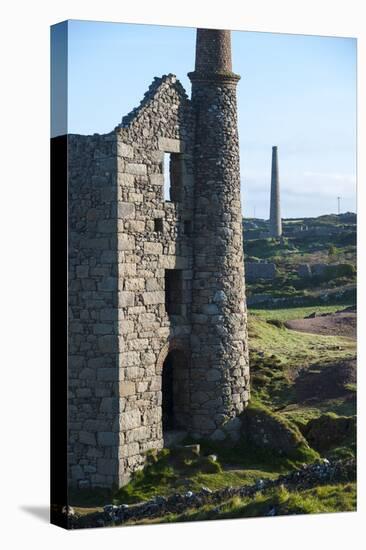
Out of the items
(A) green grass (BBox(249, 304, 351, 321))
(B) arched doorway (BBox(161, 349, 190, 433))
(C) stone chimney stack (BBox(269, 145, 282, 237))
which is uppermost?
(C) stone chimney stack (BBox(269, 145, 282, 237))

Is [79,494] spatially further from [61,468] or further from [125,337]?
[125,337]

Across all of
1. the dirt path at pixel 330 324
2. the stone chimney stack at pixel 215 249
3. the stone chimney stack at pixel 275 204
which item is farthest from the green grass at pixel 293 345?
the stone chimney stack at pixel 275 204

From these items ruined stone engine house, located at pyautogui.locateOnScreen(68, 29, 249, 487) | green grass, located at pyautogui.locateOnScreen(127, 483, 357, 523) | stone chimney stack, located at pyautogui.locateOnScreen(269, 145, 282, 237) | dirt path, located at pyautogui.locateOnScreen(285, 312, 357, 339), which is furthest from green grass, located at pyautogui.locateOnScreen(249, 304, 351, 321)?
green grass, located at pyautogui.locateOnScreen(127, 483, 357, 523)

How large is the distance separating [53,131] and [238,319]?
16.8 feet

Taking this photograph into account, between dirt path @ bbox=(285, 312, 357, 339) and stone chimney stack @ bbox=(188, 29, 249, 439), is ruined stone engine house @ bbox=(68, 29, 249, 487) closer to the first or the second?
stone chimney stack @ bbox=(188, 29, 249, 439)

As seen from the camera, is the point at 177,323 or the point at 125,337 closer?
the point at 125,337

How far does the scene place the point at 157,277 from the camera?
2144 centimetres

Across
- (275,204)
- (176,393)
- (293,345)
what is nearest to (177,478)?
(176,393)

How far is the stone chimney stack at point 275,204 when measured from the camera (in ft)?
71.2

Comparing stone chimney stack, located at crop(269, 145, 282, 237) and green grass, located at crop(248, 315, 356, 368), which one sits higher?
stone chimney stack, located at crop(269, 145, 282, 237)

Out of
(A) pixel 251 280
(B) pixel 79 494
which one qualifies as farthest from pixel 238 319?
(B) pixel 79 494

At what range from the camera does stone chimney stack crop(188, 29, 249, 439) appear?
72.7 feet

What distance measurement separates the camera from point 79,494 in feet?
65.2

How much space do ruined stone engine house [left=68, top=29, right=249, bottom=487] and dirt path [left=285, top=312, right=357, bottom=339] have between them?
1.29m
